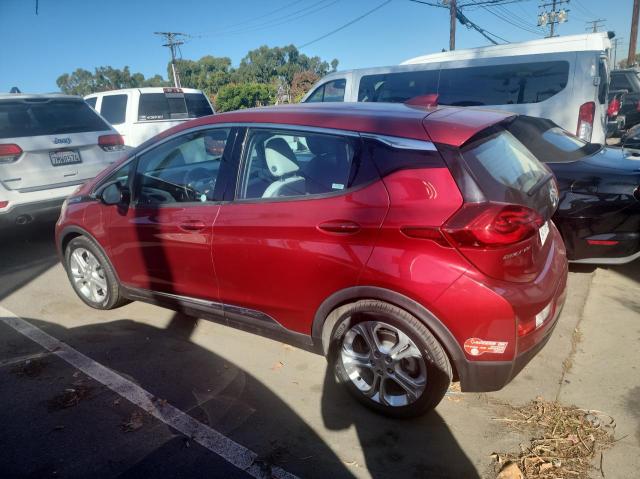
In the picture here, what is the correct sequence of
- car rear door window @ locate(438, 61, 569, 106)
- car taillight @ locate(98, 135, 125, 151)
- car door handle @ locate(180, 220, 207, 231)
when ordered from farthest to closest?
car rear door window @ locate(438, 61, 569, 106), car taillight @ locate(98, 135, 125, 151), car door handle @ locate(180, 220, 207, 231)

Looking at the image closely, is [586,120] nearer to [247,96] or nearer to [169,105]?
[169,105]

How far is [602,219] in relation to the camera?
375 cm

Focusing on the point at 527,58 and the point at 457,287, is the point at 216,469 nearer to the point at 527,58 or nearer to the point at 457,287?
the point at 457,287

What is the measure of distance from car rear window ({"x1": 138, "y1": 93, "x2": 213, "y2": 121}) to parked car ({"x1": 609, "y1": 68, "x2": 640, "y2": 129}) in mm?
12480

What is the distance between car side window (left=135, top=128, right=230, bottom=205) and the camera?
3064 millimetres

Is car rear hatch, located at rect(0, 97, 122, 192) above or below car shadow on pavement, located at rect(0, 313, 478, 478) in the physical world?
above

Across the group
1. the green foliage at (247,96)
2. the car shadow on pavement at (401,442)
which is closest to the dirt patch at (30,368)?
the car shadow on pavement at (401,442)

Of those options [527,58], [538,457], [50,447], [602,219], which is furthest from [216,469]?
[527,58]

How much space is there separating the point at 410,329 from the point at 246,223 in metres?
1.16

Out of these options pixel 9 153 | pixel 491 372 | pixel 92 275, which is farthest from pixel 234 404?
pixel 9 153

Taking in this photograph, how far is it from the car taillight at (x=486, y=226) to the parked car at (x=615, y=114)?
406 inches

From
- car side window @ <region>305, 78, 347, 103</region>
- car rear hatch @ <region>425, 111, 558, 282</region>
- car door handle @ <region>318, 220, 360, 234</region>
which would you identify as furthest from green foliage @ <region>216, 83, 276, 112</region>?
car rear hatch @ <region>425, 111, 558, 282</region>

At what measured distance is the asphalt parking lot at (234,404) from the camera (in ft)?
7.55

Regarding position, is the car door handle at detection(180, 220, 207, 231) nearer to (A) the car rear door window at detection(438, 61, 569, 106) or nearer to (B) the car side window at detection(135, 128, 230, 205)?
(B) the car side window at detection(135, 128, 230, 205)
